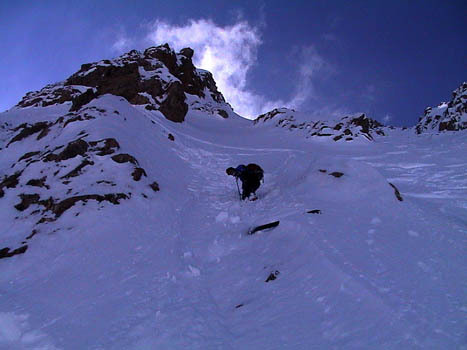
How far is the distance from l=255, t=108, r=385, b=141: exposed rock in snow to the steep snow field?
63.9ft

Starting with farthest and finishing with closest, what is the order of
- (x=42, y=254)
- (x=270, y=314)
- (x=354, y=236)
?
(x=42, y=254) < (x=354, y=236) < (x=270, y=314)

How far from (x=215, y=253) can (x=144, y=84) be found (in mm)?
38498

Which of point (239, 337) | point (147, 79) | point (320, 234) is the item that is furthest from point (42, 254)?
point (147, 79)

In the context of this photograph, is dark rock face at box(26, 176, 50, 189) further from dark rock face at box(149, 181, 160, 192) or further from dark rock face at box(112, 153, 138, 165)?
dark rock face at box(149, 181, 160, 192)

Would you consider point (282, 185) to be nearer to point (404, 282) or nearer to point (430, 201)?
point (430, 201)

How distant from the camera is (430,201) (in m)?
8.93

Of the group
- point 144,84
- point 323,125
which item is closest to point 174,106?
point 144,84

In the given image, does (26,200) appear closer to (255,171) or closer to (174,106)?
(255,171)

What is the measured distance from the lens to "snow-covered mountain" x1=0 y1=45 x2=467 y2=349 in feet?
12.0

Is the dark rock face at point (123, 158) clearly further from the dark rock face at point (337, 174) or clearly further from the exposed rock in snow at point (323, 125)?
the exposed rock in snow at point (323, 125)

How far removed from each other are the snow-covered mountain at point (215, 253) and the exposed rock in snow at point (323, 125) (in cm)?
1529

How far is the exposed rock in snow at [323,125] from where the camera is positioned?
3039cm

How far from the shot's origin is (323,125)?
113 feet

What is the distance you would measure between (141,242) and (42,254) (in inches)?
95.7
